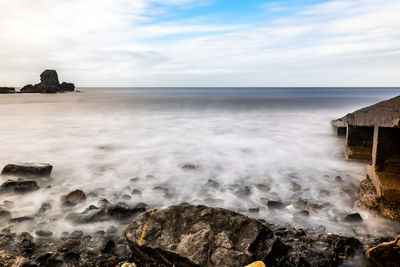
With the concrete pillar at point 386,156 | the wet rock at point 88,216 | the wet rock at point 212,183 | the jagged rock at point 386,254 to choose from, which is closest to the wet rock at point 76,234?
the wet rock at point 88,216

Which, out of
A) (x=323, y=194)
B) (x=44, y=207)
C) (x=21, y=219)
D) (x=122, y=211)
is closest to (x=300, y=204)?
(x=323, y=194)

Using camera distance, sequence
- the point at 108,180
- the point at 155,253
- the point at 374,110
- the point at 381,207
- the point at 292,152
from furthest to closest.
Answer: the point at 292,152 < the point at 108,180 < the point at 374,110 < the point at 381,207 < the point at 155,253

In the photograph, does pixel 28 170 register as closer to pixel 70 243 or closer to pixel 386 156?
pixel 70 243

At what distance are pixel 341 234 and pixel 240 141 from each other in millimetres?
6076

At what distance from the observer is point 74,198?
163 inches

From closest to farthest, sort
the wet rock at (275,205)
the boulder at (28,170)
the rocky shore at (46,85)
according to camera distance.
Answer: the wet rock at (275,205) → the boulder at (28,170) → the rocky shore at (46,85)

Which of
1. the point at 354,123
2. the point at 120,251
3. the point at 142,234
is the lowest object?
the point at 120,251

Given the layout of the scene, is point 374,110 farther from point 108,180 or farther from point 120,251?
point 108,180

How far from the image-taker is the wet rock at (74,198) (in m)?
4.04

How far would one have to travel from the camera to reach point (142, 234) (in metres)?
2.70

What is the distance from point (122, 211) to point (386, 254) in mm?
2902

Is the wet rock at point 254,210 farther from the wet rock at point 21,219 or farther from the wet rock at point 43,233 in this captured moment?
the wet rock at point 21,219

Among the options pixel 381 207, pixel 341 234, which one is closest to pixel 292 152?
pixel 381 207

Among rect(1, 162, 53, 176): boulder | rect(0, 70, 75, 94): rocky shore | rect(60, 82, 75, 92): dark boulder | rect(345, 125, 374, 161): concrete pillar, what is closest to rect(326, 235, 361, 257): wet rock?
rect(345, 125, 374, 161): concrete pillar
